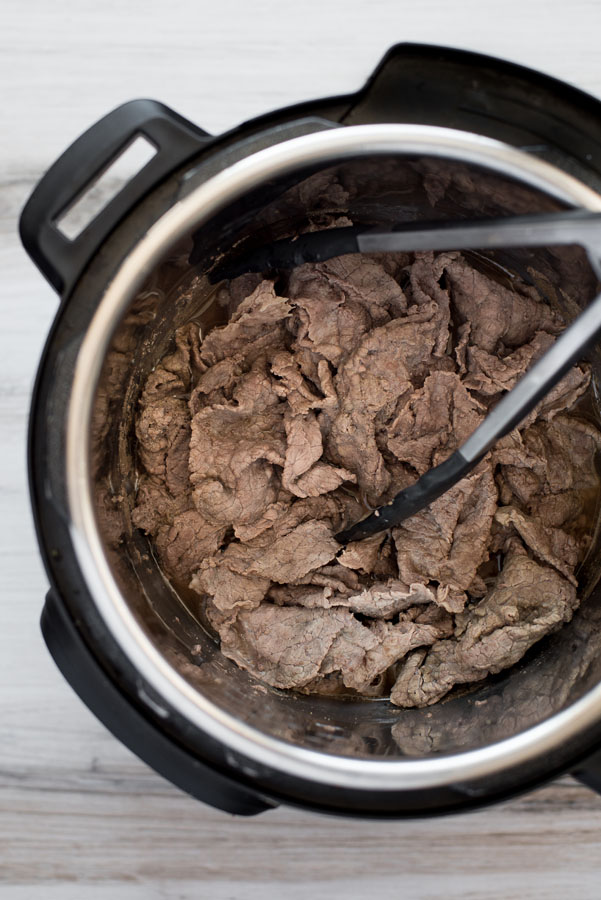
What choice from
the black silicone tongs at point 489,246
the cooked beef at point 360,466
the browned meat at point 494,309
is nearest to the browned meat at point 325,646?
the cooked beef at point 360,466

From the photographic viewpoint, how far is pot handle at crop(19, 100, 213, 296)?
0.77m

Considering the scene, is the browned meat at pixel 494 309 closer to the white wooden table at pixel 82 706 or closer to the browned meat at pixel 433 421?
the browned meat at pixel 433 421

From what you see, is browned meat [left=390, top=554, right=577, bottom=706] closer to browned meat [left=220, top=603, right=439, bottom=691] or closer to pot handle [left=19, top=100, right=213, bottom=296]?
browned meat [left=220, top=603, right=439, bottom=691]

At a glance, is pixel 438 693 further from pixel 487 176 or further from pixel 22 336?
pixel 22 336

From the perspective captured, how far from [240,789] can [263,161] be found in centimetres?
72

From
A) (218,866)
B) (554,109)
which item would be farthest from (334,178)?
(218,866)

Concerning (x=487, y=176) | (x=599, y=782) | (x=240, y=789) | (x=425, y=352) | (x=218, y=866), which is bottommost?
(x=218, y=866)

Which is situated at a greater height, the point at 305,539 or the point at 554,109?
the point at 554,109

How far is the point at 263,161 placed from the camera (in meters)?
0.77

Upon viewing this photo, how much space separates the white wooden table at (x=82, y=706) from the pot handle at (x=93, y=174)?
1.30 ft

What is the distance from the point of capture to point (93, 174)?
0.78 m

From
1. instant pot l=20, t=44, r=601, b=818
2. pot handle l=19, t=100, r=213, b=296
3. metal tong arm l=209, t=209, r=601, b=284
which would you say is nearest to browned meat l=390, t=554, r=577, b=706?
instant pot l=20, t=44, r=601, b=818

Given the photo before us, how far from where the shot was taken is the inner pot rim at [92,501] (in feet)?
2.50

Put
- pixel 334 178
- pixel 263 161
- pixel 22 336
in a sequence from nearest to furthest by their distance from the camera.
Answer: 1. pixel 263 161
2. pixel 334 178
3. pixel 22 336
